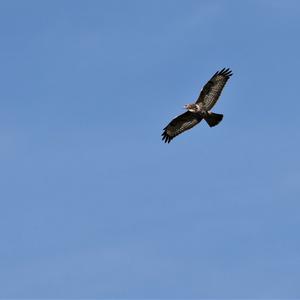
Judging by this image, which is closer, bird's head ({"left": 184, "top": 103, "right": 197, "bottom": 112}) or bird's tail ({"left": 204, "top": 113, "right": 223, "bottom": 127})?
bird's tail ({"left": 204, "top": 113, "right": 223, "bottom": 127})

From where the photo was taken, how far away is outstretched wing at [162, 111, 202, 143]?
5406 cm

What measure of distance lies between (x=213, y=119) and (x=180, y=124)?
3.56 m

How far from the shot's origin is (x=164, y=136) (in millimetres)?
56281

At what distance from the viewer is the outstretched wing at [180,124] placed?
177 feet

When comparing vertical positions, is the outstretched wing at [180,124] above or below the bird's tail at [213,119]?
above

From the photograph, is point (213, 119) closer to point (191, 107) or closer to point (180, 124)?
point (191, 107)

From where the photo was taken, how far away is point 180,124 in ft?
182

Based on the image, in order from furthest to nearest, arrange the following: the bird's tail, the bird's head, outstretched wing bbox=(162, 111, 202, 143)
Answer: outstretched wing bbox=(162, 111, 202, 143), the bird's head, the bird's tail

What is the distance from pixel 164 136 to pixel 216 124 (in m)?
4.79

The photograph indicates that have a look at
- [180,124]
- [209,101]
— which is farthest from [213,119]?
[180,124]

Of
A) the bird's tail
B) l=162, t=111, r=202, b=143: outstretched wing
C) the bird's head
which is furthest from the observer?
l=162, t=111, r=202, b=143: outstretched wing

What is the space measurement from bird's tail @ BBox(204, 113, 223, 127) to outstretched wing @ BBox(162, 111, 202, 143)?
2.75 ft

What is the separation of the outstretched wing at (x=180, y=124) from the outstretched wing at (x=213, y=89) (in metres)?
0.91

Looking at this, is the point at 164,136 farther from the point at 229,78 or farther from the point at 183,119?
the point at 229,78
